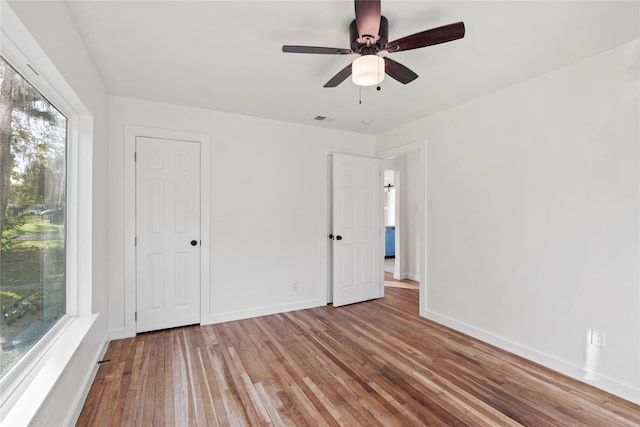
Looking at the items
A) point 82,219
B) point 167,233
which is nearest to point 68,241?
point 82,219

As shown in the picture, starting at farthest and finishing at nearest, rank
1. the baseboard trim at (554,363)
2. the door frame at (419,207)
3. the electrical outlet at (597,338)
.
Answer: the door frame at (419,207) → the electrical outlet at (597,338) → the baseboard trim at (554,363)

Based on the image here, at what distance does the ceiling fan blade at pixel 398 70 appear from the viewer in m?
1.92

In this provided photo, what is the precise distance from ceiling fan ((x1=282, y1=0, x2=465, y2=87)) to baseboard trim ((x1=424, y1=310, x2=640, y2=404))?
2605 millimetres

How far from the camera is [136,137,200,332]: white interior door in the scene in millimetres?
3203

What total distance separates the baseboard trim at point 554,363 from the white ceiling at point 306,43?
2405 millimetres

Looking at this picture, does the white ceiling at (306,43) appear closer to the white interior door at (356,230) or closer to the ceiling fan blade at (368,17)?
the ceiling fan blade at (368,17)

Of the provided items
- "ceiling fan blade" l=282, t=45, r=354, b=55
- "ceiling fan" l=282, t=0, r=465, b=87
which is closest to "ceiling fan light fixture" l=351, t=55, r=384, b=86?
"ceiling fan" l=282, t=0, r=465, b=87

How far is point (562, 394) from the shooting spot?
2.17 metres


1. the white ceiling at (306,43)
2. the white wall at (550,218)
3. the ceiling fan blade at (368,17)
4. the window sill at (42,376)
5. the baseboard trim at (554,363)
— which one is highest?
the white ceiling at (306,43)

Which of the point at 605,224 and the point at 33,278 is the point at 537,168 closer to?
the point at 605,224

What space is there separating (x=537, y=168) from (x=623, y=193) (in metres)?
0.61

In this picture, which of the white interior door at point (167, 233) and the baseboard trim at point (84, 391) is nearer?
the baseboard trim at point (84, 391)

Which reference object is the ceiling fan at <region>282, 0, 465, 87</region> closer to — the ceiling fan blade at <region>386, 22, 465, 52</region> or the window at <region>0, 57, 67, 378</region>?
the ceiling fan blade at <region>386, 22, 465, 52</region>

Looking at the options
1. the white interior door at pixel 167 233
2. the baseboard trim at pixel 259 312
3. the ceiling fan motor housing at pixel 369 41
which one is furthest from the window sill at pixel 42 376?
the ceiling fan motor housing at pixel 369 41
